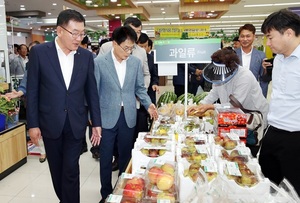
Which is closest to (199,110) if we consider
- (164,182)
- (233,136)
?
(233,136)

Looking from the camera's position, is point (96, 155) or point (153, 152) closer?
point (153, 152)

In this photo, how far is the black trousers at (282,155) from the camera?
186 centimetres

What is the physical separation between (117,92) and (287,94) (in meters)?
1.34

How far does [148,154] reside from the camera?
5.72 ft

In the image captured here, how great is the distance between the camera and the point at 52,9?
12930 mm

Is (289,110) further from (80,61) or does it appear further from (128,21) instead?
(128,21)

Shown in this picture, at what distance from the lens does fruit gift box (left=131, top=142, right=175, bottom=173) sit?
1.71 meters

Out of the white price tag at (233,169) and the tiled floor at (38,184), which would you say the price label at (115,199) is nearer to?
the white price tag at (233,169)

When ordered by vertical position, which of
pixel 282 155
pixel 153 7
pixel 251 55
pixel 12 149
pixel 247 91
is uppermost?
pixel 153 7

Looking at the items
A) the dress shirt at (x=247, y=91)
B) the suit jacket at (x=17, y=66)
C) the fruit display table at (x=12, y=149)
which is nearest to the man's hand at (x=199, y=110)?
the dress shirt at (x=247, y=91)

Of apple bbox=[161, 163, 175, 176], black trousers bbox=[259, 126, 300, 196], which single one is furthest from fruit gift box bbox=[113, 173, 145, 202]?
black trousers bbox=[259, 126, 300, 196]

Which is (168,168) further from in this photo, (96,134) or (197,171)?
(96,134)

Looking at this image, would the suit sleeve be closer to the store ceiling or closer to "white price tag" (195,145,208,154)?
"white price tag" (195,145,208,154)

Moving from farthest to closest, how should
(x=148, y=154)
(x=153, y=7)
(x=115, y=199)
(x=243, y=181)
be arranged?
(x=153, y=7) → (x=148, y=154) → (x=243, y=181) → (x=115, y=199)
